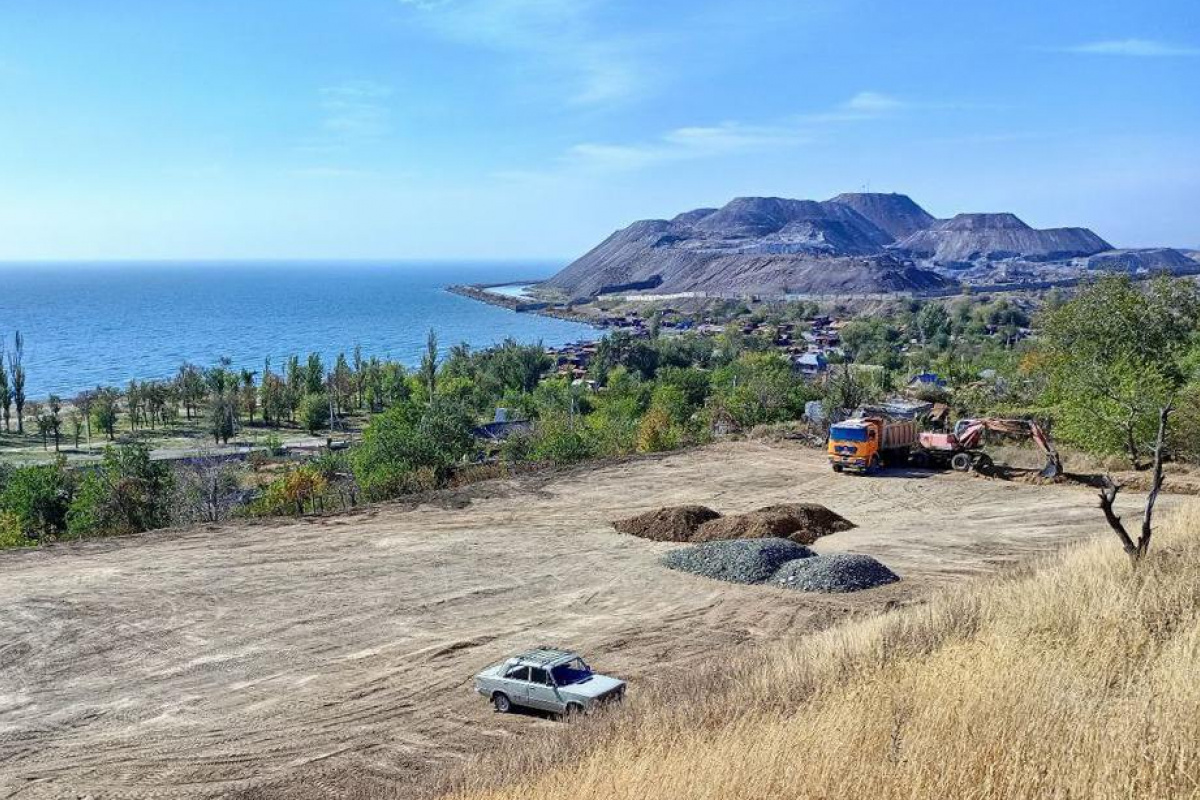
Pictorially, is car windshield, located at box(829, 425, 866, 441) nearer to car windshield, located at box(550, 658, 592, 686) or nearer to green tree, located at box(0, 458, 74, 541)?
car windshield, located at box(550, 658, 592, 686)

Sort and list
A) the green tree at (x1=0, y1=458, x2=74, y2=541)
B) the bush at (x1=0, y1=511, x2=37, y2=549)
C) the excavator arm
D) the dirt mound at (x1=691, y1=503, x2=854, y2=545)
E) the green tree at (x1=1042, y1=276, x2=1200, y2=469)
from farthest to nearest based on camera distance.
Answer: the green tree at (x1=0, y1=458, x2=74, y2=541), the excavator arm, the bush at (x1=0, y1=511, x2=37, y2=549), the green tree at (x1=1042, y1=276, x2=1200, y2=469), the dirt mound at (x1=691, y1=503, x2=854, y2=545)

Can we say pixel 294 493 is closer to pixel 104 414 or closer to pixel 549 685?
pixel 549 685

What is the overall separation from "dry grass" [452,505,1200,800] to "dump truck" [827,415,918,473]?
61.9 feet

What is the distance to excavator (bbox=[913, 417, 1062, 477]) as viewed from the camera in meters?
32.1

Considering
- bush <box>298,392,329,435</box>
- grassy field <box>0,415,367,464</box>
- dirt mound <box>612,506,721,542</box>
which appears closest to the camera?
dirt mound <box>612,506,721,542</box>

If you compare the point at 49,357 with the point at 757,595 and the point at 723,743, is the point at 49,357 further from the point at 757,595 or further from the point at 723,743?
the point at 723,743

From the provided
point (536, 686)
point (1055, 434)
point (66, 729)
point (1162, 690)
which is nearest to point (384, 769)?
point (536, 686)

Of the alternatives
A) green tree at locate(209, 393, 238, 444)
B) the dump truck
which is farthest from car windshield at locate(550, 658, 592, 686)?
green tree at locate(209, 393, 238, 444)

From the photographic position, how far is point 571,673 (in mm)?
13938

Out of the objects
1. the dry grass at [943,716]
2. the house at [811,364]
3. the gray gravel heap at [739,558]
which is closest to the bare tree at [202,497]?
the gray gravel heap at [739,558]

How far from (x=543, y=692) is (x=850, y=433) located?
21.3 metres

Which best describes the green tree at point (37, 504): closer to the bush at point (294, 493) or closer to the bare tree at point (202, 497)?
the bare tree at point (202, 497)

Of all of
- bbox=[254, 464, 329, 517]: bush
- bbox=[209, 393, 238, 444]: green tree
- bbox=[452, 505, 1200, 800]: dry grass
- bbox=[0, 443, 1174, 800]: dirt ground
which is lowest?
bbox=[209, 393, 238, 444]: green tree

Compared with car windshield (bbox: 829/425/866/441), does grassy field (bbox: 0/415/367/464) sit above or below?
below
